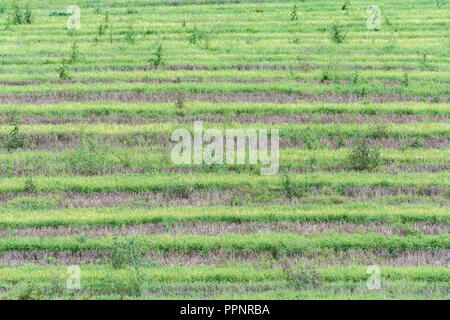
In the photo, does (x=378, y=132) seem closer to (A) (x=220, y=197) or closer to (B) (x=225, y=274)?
(A) (x=220, y=197)

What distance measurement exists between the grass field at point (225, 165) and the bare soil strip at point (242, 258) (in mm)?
34

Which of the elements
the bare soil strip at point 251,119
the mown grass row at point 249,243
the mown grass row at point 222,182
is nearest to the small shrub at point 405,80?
the bare soil strip at point 251,119

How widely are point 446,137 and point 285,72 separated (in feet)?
17.7

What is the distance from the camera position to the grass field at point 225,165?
1094cm

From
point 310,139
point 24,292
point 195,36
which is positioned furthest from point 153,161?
point 195,36

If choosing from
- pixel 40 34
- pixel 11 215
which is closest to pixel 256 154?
pixel 11 215

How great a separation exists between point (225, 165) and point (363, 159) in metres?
2.87

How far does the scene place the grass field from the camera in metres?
10.9

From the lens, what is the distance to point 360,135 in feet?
53.4

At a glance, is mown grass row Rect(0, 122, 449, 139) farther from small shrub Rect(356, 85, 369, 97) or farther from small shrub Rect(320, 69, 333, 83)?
small shrub Rect(320, 69, 333, 83)

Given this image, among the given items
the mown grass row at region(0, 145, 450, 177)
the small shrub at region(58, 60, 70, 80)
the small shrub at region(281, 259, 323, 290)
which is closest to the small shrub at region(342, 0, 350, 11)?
the small shrub at region(58, 60, 70, 80)

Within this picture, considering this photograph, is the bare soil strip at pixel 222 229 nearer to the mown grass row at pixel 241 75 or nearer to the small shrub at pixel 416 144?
the small shrub at pixel 416 144

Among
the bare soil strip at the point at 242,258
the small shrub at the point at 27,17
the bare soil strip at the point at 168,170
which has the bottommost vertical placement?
the bare soil strip at the point at 242,258

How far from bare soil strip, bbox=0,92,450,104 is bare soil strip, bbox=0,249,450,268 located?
7287 millimetres
